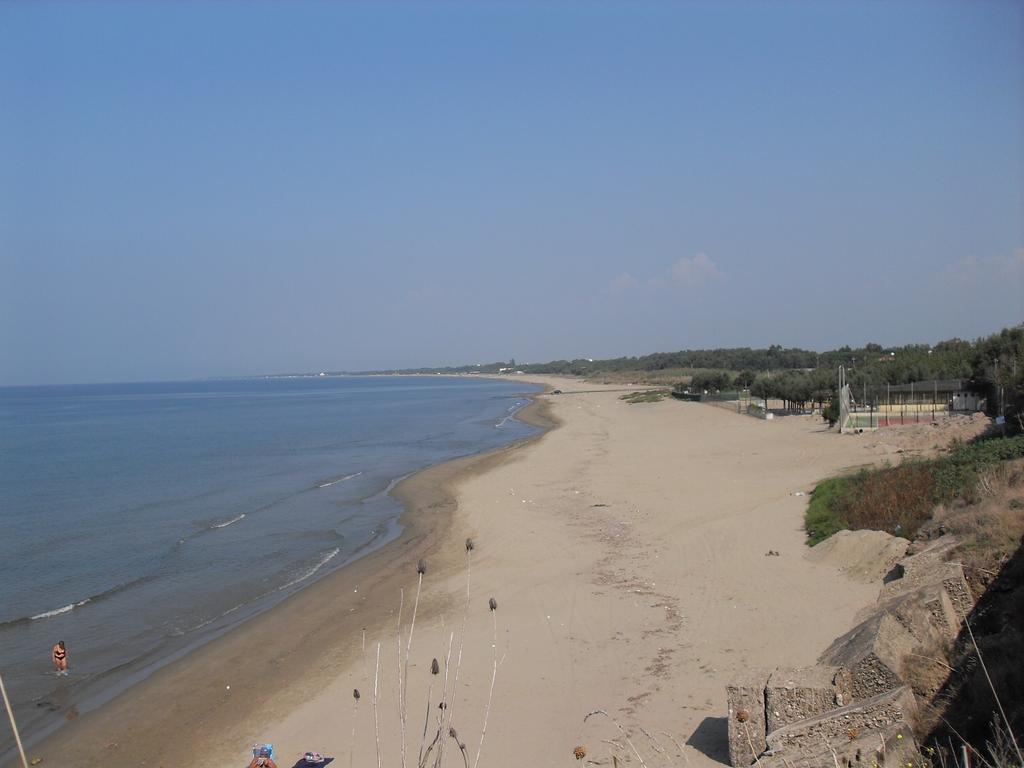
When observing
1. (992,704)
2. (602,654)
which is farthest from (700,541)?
(992,704)

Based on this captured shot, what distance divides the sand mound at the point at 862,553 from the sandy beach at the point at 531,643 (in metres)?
0.26

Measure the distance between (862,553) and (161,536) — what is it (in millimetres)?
20854

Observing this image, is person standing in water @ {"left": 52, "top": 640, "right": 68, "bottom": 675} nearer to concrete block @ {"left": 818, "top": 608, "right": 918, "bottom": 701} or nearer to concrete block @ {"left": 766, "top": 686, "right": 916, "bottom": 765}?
concrete block @ {"left": 766, "top": 686, "right": 916, "bottom": 765}

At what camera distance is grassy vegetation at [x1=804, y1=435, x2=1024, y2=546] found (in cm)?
1548

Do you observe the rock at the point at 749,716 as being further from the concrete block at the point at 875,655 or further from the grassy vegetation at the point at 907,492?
the grassy vegetation at the point at 907,492

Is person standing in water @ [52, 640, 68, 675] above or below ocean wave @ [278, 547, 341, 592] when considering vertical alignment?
above

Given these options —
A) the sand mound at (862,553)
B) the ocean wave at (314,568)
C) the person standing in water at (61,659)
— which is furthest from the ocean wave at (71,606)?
the sand mound at (862,553)

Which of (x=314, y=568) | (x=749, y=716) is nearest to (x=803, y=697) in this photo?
(x=749, y=716)

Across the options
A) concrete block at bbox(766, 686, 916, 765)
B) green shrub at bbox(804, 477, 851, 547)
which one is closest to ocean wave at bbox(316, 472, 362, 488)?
green shrub at bbox(804, 477, 851, 547)

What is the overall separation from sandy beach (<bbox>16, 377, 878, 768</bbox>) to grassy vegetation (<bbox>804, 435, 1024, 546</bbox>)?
3.32 feet

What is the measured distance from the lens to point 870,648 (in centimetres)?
748

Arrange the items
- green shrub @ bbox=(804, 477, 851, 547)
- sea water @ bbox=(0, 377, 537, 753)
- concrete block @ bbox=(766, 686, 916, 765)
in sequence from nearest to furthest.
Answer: concrete block @ bbox=(766, 686, 916, 765), sea water @ bbox=(0, 377, 537, 753), green shrub @ bbox=(804, 477, 851, 547)

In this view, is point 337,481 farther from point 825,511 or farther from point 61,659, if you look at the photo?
point 825,511

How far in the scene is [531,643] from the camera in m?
12.9
